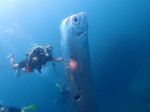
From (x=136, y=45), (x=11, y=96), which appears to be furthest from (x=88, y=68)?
(x=11, y=96)

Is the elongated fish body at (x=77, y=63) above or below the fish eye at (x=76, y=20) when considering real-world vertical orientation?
below

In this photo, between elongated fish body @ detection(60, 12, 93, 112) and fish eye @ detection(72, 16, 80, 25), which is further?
fish eye @ detection(72, 16, 80, 25)

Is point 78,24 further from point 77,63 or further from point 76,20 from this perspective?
point 77,63

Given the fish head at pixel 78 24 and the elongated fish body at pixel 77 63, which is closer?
the elongated fish body at pixel 77 63

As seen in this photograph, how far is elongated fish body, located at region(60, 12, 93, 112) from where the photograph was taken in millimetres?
4164

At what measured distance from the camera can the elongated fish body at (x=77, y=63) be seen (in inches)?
164

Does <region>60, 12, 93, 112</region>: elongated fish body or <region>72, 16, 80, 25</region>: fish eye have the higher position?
<region>72, 16, 80, 25</region>: fish eye

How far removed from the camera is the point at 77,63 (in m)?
4.19

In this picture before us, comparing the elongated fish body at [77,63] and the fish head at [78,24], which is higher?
the fish head at [78,24]

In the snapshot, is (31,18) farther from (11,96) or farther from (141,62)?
(141,62)

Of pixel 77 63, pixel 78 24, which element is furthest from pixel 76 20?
pixel 77 63

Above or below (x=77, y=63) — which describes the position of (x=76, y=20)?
above

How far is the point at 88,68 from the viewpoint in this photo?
430 centimetres

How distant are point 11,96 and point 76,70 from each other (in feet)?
72.1
